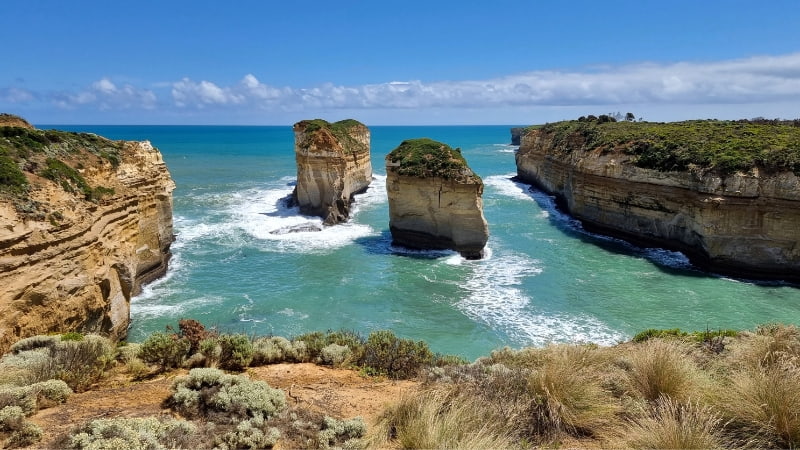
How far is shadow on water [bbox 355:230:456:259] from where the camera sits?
25.3 metres

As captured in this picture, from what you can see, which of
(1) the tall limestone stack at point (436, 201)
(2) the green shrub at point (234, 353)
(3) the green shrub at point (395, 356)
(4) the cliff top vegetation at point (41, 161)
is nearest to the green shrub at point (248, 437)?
(2) the green shrub at point (234, 353)

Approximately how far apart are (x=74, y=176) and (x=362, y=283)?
11652 mm

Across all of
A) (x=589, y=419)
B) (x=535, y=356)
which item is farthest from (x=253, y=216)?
(x=589, y=419)

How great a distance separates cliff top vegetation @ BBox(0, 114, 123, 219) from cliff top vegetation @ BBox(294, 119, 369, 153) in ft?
61.0

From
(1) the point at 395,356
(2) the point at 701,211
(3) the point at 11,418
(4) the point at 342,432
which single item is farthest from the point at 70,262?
(2) the point at 701,211

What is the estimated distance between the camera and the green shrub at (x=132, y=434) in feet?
15.6

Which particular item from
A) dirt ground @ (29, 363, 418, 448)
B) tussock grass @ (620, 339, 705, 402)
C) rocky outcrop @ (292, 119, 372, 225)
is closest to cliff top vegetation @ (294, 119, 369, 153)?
rocky outcrop @ (292, 119, 372, 225)

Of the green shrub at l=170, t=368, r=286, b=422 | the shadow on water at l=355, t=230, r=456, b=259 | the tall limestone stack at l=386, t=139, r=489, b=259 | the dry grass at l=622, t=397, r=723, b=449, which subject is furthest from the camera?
the shadow on water at l=355, t=230, r=456, b=259

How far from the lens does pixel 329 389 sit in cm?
732

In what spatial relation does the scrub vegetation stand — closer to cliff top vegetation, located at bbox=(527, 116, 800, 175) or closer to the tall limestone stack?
the tall limestone stack

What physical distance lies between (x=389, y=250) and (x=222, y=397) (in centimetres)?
2019

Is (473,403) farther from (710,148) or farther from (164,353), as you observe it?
(710,148)

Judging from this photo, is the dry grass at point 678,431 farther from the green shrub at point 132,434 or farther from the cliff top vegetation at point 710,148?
the cliff top vegetation at point 710,148

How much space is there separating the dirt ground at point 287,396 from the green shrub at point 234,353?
239 mm
